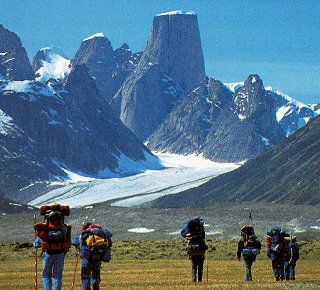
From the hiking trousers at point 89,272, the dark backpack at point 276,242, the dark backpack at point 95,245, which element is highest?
the dark backpack at point 276,242

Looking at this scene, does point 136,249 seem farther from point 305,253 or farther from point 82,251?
point 82,251

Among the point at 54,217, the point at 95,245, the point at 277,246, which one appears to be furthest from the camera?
the point at 277,246

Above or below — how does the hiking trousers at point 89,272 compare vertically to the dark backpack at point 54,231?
below

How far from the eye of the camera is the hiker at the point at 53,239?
933 inches

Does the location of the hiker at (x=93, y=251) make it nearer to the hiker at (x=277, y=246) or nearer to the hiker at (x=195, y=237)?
the hiker at (x=195, y=237)

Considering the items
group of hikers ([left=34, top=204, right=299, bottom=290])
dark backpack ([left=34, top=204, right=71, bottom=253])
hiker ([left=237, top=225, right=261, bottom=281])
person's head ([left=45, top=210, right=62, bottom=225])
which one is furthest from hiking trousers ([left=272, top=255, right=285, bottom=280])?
person's head ([left=45, top=210, right=62, bottom=225])

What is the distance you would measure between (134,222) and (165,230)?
1674 cm

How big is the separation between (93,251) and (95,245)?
0.20 m

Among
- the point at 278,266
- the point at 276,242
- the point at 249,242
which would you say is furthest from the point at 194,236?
the point at 278,266

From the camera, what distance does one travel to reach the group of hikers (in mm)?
23781

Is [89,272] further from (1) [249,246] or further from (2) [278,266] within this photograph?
(2) [278,266]

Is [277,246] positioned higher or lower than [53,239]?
higher

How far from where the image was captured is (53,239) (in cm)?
2378

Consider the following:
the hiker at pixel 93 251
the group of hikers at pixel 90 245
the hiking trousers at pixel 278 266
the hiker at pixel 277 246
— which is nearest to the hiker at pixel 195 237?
the group of hikers at pixel 90 245
